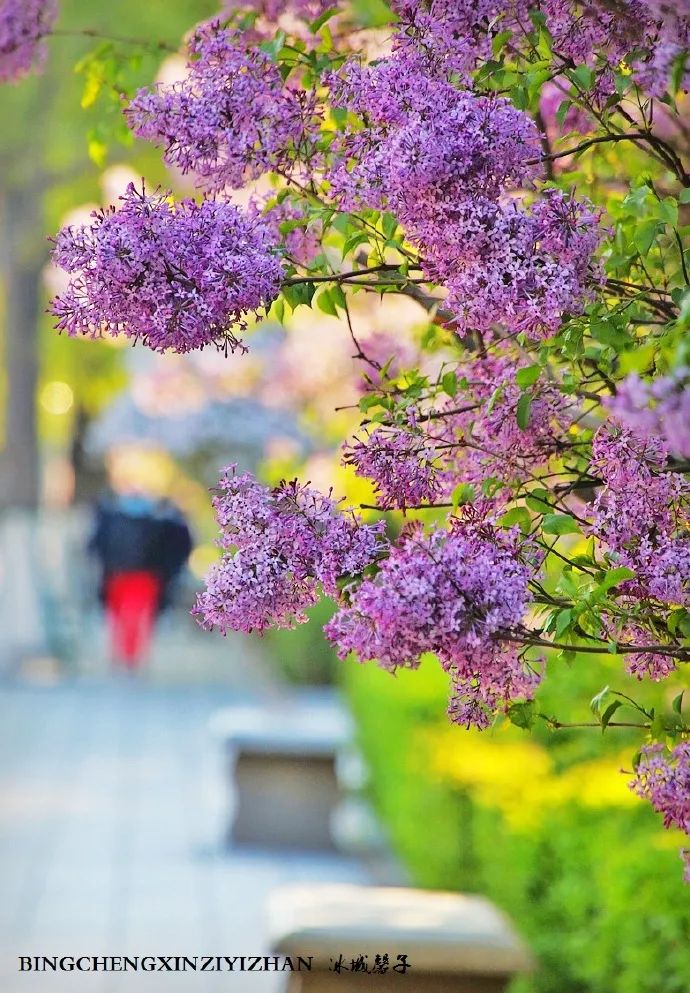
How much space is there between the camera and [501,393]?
8.87ft

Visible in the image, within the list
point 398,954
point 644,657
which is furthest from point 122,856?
point 644,657

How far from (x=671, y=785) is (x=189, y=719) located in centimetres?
1278

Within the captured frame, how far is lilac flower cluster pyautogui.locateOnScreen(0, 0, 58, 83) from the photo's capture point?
11.9 feet

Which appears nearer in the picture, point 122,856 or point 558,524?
point 558,524

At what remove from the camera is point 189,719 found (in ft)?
49.9

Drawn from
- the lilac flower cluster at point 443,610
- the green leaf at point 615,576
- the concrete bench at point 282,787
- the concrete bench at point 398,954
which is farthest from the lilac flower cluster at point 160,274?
the concrete bench at point 282,787

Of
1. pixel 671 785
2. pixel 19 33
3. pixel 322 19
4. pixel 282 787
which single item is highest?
pixel 282 787

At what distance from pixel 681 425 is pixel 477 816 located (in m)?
5.35

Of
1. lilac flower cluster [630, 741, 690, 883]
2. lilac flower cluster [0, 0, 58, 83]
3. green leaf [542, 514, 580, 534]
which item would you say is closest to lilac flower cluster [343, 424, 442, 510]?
green leaf [542, 514, 580, 534]

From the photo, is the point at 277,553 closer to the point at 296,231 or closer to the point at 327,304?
the point at 327,304

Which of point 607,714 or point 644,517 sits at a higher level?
point 644,517

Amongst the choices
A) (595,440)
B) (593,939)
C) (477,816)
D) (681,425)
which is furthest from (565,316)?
(477,816)

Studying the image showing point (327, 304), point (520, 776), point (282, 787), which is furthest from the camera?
point (282, 787)

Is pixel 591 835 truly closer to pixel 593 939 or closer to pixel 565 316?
pixel 593 939
